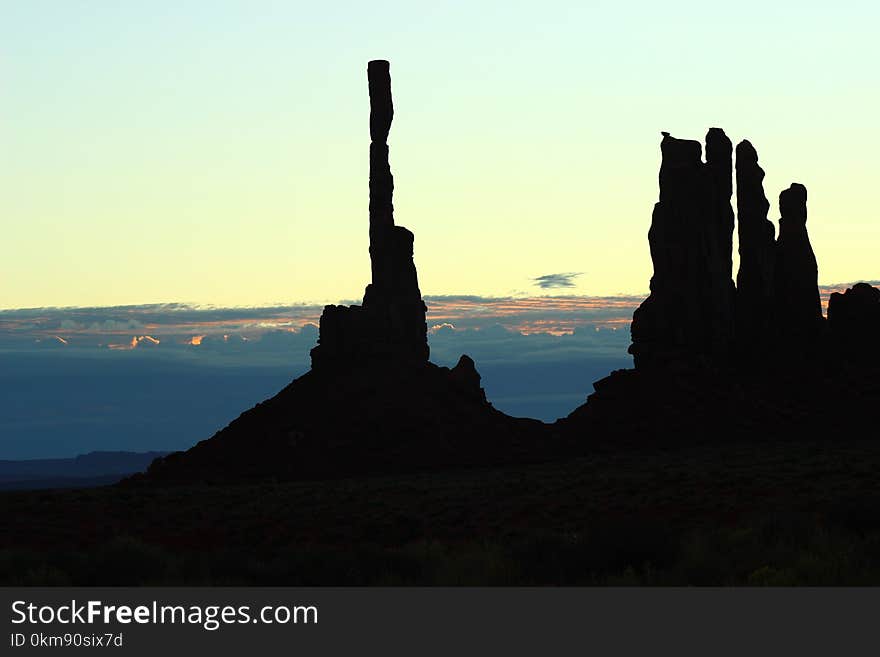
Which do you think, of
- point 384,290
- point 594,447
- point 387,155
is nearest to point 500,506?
point 594,447

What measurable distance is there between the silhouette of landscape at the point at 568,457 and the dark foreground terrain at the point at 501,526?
123mm

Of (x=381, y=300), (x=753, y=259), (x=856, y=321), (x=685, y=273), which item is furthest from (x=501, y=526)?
(x=753, y=259)

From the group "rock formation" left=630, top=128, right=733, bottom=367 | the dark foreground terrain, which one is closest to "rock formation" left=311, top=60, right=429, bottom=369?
the dark foreground terrain

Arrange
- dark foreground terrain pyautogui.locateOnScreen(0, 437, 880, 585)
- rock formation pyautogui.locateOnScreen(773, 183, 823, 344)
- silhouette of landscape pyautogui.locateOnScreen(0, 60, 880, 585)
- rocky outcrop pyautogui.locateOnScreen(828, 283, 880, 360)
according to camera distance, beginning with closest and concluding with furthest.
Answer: dark foreground terrain pyautogui.locateOnScreen(0, 437, 880, 585) → silhouette of landscape pyautogui.locateOnScreen(0, 60, 880, 585) → rocky outcrop pyautogui.locateOnScreen(828, 283, 880, 360) → rock formation pyautogui.locateOnScreen(773, 183, 823, 344)

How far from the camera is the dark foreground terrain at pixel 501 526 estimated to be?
89.3 ft

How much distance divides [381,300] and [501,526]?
45375mm

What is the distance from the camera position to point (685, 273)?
312ft

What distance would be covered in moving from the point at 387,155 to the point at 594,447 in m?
28.3

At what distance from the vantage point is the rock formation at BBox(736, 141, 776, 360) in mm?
98375

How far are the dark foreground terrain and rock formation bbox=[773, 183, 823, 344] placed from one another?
59.0 ft

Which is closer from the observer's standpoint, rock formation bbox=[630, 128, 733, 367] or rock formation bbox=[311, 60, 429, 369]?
rock formation bbox=[311, 60, 429, 369]

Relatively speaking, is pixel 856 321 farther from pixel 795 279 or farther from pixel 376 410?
pixel 376 410

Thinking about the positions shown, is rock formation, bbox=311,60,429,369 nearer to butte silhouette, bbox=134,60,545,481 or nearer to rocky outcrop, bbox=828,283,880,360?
butte silhouette, bbox=134,60,545,481

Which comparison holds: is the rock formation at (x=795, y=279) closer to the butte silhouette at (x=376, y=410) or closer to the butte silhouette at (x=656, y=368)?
the butte silhouette at (x=656, y=368)
